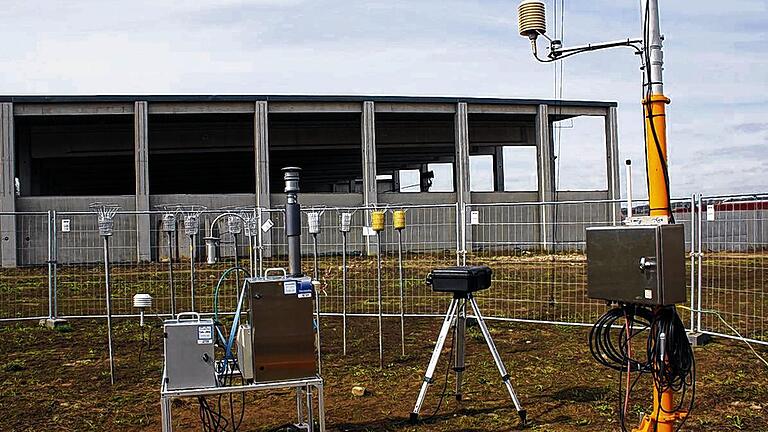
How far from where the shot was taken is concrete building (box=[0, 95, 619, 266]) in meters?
24.1

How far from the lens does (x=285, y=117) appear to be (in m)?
27.1

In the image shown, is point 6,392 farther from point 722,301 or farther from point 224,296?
point 722,301

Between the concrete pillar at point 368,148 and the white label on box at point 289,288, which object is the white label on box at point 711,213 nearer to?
the white label on box at point 289,288

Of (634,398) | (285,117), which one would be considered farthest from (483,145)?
(634,398)

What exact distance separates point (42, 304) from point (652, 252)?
39.7 ft

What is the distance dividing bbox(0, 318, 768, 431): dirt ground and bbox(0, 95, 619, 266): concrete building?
13394 mm

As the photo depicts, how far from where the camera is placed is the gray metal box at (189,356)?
4668mm

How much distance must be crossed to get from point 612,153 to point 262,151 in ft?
45.0

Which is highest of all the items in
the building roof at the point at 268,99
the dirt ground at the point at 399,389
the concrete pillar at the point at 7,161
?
the building roof at the point at 268,99

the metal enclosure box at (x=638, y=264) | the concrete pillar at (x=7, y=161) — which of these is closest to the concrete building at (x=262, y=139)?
the concrete pillar at (x=7, y=161)

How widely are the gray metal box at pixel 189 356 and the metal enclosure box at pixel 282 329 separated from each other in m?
0.30

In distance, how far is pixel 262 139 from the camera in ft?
81.8

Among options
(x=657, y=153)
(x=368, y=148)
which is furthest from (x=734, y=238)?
(x=368, y=148)

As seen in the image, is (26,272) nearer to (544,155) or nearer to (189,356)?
(189,356)
